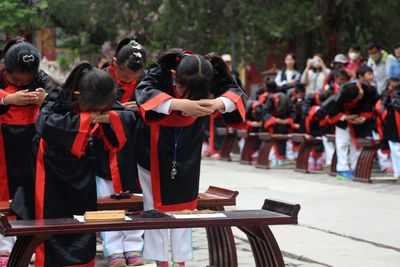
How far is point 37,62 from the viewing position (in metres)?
7.53

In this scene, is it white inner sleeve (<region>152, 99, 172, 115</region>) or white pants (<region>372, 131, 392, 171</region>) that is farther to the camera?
white pants (<region>372, 131, 392, 171</region>)

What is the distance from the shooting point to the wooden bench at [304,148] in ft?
54.6

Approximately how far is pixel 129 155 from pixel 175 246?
4.27 ft

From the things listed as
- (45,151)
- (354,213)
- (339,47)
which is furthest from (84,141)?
(339,47)

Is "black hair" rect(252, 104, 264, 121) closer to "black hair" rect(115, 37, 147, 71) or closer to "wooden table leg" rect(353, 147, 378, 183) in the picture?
"wooden table leg" rect(353, 147, 378, 183)

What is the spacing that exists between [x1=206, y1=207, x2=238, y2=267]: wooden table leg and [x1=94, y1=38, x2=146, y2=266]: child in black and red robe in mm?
570

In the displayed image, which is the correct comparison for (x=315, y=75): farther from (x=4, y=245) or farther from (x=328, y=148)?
(x=4, y=245)

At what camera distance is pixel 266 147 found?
702 inches

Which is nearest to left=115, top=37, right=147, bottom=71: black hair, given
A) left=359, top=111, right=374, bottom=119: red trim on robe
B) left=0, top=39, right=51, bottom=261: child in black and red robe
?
left=0, top=39, right=51, bottom=261: child in black and red robe

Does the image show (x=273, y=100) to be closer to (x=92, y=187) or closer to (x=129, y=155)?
(x=129, y=155)

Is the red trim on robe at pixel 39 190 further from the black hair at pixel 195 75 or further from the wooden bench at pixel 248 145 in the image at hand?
the wooden bench at pixel 248 145

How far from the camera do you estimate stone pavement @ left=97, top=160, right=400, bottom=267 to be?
8.16 m

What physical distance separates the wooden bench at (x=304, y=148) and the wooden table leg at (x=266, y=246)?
10.4m

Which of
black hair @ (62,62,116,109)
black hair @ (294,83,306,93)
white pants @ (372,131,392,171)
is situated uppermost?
black hair @ (294,83,306,93)
